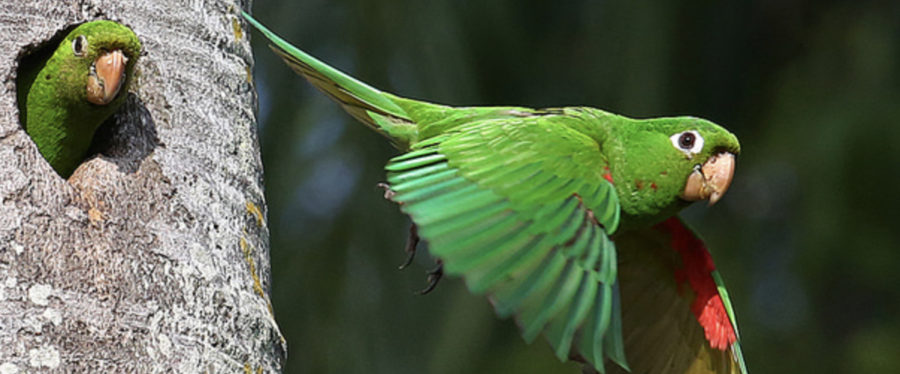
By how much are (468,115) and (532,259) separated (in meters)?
0.80

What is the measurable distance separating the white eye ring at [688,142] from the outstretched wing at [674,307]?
1.12 feet

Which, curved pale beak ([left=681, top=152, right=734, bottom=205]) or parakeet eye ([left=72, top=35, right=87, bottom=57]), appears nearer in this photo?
parakeet eye ([left=72, top=35, right=87, bottom=57])

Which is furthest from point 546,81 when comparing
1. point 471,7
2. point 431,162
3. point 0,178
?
point 0,178

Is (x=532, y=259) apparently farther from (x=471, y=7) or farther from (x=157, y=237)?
(x=471, y=7)

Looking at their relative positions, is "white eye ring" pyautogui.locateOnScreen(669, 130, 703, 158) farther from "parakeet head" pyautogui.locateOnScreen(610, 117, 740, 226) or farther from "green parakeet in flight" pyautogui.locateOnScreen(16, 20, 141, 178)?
"green parakeet in flight" pyautogui.locateOnScreen(16, 20, 141, 178)

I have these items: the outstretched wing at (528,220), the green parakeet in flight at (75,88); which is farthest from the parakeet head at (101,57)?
the outstretched wing at (528,220)

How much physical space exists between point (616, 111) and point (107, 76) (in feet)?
9.08

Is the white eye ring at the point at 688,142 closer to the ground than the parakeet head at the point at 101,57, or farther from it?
closer to the ground

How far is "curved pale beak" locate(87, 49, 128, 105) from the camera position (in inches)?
88.0

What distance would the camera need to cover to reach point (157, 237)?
216 centimetres

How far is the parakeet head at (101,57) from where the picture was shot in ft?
7.39

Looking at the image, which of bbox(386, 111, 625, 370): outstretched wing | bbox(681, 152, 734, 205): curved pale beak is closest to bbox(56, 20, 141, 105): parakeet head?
bbox(386, 111, 625, 370): outstretched wing

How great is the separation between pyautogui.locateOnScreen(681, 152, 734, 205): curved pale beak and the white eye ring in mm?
46

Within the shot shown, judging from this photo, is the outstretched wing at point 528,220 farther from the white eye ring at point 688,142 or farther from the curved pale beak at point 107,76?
the curved pale beak at point 107,76
